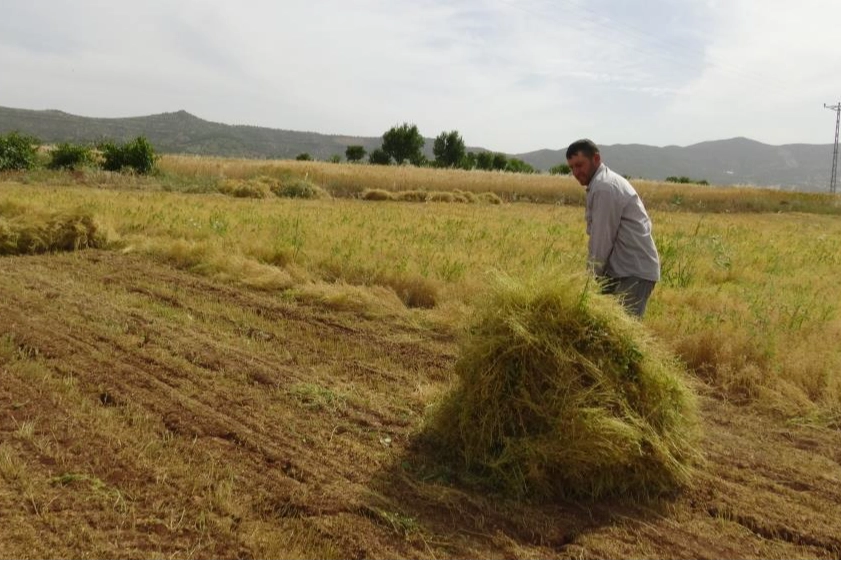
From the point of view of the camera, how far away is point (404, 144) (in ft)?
234

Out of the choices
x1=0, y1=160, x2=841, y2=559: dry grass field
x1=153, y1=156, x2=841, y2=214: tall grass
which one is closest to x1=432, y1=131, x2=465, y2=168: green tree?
x1=153, y1=156, x2=841, y2=214: tall grass

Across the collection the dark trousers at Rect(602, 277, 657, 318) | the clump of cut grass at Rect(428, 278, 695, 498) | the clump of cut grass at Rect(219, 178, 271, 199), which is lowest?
the clump of cut grass at Rect(428, 278, 695, 498)

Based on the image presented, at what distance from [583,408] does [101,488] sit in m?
2.80

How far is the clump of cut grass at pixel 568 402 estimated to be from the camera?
382cm

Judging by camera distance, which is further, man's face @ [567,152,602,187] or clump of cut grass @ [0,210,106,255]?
clump of cut grass @ [0,210,106,255]

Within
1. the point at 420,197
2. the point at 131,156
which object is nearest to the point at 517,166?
the point at 420,197

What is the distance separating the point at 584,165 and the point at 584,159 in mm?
47

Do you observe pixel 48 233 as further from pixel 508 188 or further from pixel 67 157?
pixel 508 188

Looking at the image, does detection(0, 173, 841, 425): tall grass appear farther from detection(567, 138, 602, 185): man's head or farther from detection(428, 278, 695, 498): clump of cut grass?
detection(567, 138, 602, 185): man's head

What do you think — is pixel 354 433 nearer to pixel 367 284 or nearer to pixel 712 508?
pixel 712 508

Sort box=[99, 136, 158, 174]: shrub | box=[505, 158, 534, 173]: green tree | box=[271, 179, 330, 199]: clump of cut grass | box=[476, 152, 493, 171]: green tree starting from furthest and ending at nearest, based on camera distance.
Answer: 1. box=[476, 152, 493, 171]: green tree
2. box=[505, 158, 534, 173]: green tree
3. box=[99, 136, 158, 174]: shrub
4. box=[271, 179, 330, 199]: clump of cut grass

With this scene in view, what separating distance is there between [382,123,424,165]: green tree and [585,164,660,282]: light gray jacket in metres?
67.3

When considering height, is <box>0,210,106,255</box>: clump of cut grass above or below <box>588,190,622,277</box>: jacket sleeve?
below

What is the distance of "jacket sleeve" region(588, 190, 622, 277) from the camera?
462 centimetres
